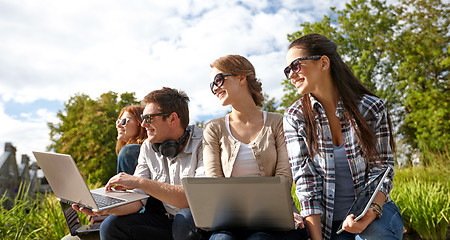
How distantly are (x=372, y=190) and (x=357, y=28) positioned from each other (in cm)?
2175

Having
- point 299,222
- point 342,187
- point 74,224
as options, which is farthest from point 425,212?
point 74,224

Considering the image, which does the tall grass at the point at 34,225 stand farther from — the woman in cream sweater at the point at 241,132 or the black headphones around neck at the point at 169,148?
the woman in cream sweater at the point at 241,132

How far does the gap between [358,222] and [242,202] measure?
58cm

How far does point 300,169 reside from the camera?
2307mm

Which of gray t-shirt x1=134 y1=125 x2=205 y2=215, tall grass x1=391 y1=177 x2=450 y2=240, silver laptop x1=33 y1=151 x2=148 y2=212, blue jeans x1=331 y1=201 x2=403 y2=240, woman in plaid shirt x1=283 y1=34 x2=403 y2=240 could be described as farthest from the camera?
tall grass x1=391 y1=177 x2=450 y2=240

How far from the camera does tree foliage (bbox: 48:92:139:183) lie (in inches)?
896

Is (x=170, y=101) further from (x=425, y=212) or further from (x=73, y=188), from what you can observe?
(x=425, y=212)

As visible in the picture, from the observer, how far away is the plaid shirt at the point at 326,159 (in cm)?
228

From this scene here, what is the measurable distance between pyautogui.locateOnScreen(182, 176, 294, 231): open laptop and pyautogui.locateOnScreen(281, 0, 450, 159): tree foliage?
47.8 feet

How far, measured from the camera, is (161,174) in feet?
10.0

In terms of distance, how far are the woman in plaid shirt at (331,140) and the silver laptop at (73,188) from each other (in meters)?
1.09

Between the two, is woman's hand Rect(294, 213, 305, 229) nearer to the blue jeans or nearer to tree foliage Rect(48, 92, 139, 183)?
the blue jeans

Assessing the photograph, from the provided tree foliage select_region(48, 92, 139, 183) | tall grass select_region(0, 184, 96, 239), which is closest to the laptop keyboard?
tall grass select_region(0, 184, 96, 239)

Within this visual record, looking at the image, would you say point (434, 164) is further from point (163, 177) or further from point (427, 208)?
point (163, 177)
